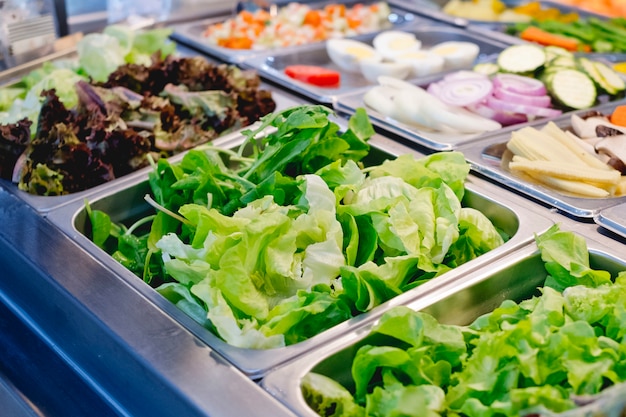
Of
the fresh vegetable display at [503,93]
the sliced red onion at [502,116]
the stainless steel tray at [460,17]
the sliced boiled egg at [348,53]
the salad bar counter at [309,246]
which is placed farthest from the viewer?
the stainless steel tray at [460,17]

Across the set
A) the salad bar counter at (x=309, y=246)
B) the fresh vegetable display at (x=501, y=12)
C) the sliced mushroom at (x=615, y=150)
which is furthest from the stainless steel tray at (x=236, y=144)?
the fresh vegetable display at (x=501, y=12)

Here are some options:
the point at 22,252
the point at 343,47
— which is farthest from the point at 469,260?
the point at 343,47

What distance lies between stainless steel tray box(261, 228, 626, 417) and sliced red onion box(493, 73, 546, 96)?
99 centimetres

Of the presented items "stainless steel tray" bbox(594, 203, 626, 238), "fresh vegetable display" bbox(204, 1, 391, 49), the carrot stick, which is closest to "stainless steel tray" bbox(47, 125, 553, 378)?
"stainless steel tray" bbox(594, 203, 626, 238)

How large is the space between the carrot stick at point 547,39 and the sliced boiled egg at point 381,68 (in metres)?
0.69

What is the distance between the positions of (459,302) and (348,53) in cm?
181

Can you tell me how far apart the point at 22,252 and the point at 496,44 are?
2.32 metres

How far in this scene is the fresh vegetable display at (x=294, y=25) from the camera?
10.9 ft

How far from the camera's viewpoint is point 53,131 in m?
2.08

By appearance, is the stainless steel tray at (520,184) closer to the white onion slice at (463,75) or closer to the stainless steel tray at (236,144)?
the stainless steel tray at (236,144)

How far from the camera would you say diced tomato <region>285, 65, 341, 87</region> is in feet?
9.43

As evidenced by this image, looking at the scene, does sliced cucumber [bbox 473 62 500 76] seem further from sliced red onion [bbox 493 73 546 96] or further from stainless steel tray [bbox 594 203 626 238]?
stainless steel tray [bbox 594 203 626 238]

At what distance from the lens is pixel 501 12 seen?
3863 mm

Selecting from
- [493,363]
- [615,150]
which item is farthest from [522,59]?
[493,363]
